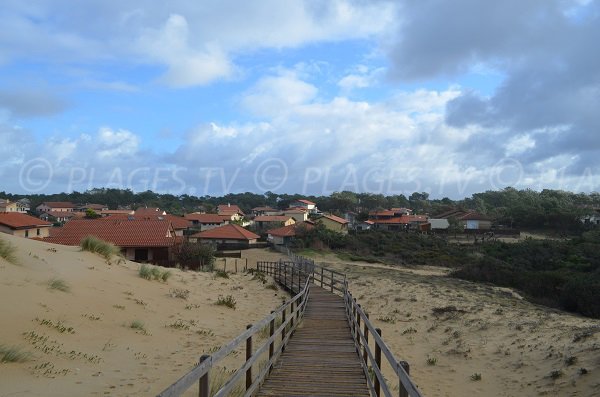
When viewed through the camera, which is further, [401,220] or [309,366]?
[401,220]

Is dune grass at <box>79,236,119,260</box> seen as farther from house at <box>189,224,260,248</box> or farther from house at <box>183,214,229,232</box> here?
house at <box>183,214,229,232</box>

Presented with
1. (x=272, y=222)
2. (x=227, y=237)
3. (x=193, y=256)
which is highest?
(x=272, y=222)

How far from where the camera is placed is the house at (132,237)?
35.2 meters

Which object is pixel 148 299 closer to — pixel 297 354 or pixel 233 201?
pixel 297 354

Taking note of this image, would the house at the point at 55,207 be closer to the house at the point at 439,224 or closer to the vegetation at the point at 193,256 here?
the house at the point at 439,224

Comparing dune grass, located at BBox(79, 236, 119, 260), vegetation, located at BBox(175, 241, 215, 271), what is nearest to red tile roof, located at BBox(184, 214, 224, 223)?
vegetation, located at BBox(175, 241, 215, 271)

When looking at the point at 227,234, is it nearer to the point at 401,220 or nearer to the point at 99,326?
the point at 401,220

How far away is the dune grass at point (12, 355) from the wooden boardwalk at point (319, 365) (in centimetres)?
379

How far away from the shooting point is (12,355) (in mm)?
7184

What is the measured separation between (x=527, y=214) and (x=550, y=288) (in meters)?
61.7

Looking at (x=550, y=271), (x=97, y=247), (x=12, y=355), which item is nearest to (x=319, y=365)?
(x=12, y=355)

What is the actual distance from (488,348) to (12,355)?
10.4 metres

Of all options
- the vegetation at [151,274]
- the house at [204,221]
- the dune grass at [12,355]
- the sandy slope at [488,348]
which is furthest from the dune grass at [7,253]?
the house at [204,221]

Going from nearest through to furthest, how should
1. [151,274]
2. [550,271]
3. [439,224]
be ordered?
[151,274] → [550,271] → [439,224]
